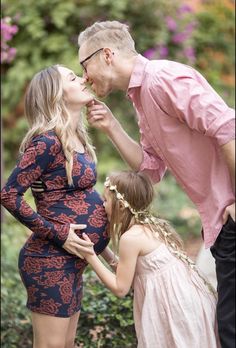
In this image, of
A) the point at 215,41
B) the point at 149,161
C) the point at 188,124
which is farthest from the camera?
the point at 215,41

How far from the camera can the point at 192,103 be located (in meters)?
2.80

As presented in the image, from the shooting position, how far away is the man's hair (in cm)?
317

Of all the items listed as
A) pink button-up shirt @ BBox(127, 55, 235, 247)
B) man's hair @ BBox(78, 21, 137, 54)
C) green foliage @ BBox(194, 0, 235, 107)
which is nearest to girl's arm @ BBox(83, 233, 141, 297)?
pink button-up shirt @ BBox(127, 55, 235, 247)

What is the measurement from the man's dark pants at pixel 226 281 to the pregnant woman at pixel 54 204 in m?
0.64

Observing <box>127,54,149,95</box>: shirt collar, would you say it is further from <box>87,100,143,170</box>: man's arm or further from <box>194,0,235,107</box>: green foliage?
<box>194,0,235,107</box>: green foliage

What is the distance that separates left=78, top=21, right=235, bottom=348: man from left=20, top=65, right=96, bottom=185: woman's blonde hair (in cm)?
22

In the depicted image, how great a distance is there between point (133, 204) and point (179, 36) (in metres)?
7.05

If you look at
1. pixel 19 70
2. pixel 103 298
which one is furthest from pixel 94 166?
pixel 19 70

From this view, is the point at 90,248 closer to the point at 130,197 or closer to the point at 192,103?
the point at 130,197

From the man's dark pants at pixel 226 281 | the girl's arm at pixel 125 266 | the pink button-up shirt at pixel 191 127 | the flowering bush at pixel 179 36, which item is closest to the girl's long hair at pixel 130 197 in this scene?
the girl's arm at pixel 125 266

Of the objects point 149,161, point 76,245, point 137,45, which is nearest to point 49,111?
point 149,161

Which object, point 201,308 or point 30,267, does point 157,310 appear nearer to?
point 201,308

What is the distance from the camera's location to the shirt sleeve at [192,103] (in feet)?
9.07

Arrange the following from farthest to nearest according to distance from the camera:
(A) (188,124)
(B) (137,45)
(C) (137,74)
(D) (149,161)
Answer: (B) (137,45) → (D) (149,161) → (C) (137,74) → (A) (188,124)
